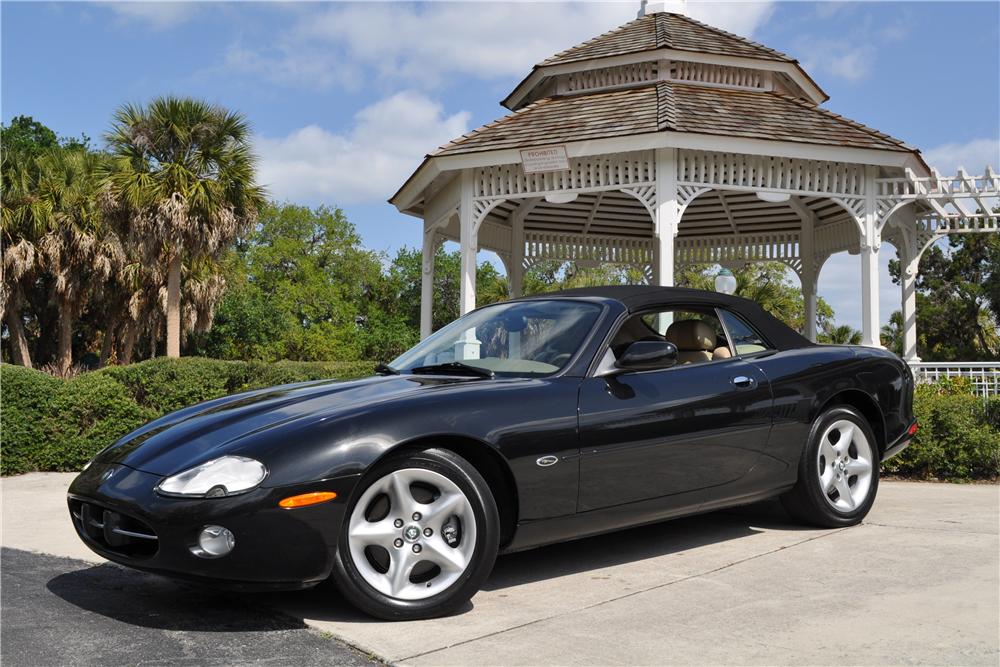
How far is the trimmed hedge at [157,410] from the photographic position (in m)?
8.20

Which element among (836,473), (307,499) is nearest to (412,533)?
(307,499)

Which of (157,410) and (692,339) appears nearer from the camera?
(692,339)

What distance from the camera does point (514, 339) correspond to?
4.81 metres

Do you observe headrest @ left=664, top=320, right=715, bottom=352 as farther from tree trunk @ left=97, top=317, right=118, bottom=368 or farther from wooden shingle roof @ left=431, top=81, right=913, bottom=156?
tree trunk @ left=97, top=317, right=118, bottom=368

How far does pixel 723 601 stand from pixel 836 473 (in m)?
1.86

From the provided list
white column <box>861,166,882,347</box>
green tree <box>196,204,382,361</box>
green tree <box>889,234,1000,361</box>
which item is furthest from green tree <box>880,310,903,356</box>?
white column <box>861,166,882,347</box>

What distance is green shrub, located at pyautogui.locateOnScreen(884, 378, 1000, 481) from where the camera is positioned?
26.7ft

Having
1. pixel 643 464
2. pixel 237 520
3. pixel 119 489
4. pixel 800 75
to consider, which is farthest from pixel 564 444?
pixel 800 75

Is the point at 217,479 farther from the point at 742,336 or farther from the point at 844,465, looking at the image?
the point at 844,465

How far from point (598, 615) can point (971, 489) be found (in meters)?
5.05

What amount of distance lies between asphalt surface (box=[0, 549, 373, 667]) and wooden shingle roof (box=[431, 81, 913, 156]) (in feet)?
28.7

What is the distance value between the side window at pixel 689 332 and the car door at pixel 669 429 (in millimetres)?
115

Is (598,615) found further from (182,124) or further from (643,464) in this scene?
(182,124)

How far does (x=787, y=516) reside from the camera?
5742mm
